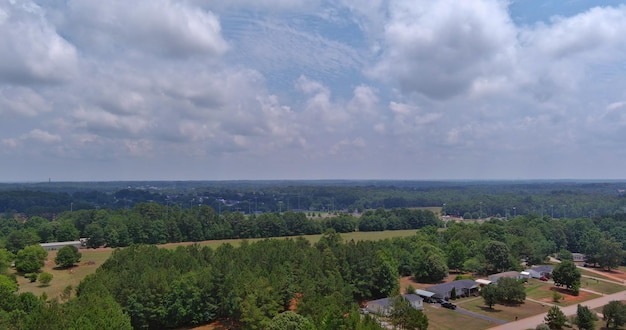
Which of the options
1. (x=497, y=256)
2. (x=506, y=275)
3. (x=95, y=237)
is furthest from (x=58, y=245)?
(x=506, y=275)

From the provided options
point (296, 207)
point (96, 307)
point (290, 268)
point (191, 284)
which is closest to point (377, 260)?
point (290, 268)

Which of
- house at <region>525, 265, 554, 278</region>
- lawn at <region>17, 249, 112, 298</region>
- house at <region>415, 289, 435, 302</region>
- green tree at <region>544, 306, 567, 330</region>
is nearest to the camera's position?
green tree at <region>544, 306, 567, 330</region>

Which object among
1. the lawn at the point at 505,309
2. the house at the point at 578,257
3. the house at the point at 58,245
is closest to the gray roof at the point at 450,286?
the lawn at the point at 505,309

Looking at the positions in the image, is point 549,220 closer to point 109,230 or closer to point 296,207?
point 109,230

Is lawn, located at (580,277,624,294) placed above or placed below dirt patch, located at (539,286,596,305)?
below

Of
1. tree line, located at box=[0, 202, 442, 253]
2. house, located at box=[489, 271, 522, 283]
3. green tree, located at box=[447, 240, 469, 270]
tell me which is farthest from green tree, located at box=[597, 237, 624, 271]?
tree line, located at box=[0, 202, 442, 253]

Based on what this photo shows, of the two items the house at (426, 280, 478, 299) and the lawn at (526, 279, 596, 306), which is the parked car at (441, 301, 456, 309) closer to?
the house at (426, 280, 478, 299)

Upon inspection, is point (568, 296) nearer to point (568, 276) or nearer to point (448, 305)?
point (568, 276)
